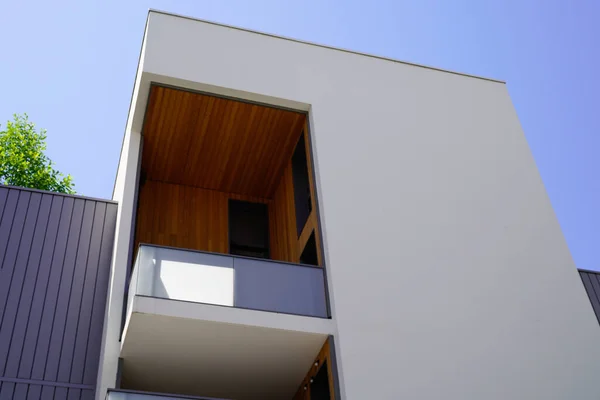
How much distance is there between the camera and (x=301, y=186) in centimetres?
1354

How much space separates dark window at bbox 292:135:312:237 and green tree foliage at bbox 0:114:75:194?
25.2 ft

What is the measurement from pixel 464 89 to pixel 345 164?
144 inches

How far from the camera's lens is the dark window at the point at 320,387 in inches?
426

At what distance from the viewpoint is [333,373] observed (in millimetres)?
9930

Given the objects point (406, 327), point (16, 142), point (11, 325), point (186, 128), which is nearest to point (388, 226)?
point (406, 327)

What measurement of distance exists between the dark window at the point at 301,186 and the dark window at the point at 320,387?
275cm

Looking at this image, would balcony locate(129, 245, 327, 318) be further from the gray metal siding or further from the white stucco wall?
the gray metal siding

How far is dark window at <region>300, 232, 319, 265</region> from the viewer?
39.7 feet

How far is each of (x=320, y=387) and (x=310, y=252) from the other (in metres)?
2.38

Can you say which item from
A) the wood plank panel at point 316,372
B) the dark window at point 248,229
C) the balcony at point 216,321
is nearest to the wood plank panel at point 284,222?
the dark window at point 248,229

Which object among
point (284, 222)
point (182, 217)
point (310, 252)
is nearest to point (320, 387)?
point (310, 252)

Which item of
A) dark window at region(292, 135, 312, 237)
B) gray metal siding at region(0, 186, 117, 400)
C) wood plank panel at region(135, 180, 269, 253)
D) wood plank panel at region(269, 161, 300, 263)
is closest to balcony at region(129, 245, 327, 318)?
gray metal siding at region(0, 186, 117, 400)

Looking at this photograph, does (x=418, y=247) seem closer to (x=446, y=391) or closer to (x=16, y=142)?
(x=446, y=391)

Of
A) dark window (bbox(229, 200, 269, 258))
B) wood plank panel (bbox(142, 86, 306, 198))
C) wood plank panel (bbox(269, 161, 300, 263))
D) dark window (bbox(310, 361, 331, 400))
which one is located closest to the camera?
dark window (bbox(310, 361, 331, 400))
